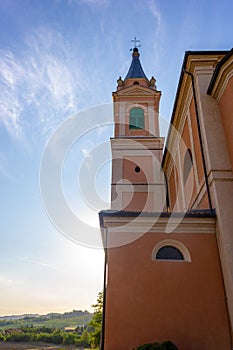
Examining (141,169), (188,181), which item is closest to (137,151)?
(141,169)

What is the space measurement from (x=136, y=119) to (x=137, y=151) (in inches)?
99.8

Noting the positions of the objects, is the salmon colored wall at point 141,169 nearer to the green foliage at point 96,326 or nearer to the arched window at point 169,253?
the arched window at point 169,253

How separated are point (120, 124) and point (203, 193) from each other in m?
9.39

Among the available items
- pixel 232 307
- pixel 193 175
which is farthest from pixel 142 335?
pixel 193 175

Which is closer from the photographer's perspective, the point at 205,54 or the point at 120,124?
the point at 205,54

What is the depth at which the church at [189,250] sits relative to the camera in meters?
5.64

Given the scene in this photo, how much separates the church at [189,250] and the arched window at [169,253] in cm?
2

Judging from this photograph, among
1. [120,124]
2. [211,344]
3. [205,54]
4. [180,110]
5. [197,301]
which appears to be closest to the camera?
[211,344]

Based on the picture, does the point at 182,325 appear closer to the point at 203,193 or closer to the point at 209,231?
the point at 209,231

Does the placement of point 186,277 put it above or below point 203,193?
below

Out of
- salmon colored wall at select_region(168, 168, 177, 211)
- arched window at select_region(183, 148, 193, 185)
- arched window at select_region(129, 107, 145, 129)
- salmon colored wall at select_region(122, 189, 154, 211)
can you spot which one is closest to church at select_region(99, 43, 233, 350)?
arched window at select_region(183, 148, 193, 185)

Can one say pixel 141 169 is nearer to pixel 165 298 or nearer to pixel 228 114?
pixel 228 114

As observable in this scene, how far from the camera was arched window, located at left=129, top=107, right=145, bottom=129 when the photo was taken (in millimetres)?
16219

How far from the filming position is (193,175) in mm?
9195
